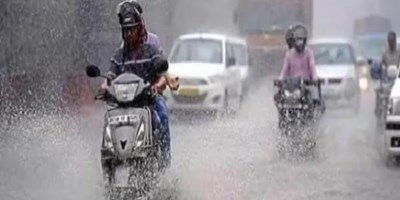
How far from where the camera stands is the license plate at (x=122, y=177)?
7.09m

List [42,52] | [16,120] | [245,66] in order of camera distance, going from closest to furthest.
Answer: [16,120] < [42,52] < [245,66]

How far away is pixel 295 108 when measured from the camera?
476 inches

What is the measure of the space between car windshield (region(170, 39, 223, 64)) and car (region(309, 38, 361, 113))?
2.11 m

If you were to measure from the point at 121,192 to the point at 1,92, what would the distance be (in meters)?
9.37

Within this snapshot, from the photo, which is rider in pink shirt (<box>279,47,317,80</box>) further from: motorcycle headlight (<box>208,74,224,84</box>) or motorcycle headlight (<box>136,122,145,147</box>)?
motorcycle headlight (<box>208,74,224,84</box>)

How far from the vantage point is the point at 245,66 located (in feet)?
76.3

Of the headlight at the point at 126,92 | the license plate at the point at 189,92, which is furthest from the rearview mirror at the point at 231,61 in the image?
the headlight at the point at 126,92

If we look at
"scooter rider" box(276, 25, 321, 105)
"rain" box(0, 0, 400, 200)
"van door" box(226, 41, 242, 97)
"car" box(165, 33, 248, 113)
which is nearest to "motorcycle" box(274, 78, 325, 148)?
"scooter rider" box(276, 25, 321, 105)

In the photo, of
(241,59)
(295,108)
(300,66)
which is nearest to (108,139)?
(295,108)

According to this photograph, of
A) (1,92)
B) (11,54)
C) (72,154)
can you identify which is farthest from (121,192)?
(11,54)

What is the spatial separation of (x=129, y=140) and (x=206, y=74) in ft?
38.9

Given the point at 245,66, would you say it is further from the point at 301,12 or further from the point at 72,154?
the point at 72,154

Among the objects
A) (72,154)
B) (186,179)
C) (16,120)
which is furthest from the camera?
(16,120)

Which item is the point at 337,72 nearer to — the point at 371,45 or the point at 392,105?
the point at 392,105
